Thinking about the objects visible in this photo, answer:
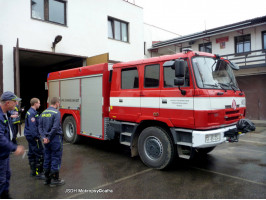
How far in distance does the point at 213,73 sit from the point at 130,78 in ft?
6.74

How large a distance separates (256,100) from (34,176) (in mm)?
14834

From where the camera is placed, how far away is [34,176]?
4816mm

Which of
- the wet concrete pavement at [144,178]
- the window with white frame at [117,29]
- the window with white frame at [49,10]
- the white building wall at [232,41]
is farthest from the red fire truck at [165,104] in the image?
the white building wall at [232,41]

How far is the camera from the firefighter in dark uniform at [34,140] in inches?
183

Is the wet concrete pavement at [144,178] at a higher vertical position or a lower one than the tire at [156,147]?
lower

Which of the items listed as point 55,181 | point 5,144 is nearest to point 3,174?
point 5,144

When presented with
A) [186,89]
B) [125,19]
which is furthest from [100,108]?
[125,19]

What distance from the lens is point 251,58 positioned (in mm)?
15500

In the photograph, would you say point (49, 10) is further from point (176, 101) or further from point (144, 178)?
point (144, 178)

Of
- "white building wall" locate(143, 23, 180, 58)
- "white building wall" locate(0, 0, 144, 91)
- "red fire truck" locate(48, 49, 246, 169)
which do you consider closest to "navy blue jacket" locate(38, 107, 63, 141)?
"red fire truck" locate(48, 49, 246, 169)

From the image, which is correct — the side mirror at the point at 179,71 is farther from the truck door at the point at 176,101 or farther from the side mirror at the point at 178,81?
the truck door at the point at 176,101

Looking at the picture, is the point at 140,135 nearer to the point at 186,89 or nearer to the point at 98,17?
the point at 186,89

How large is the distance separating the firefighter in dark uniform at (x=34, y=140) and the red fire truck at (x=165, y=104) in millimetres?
2002

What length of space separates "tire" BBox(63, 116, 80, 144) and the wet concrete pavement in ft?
3.27
